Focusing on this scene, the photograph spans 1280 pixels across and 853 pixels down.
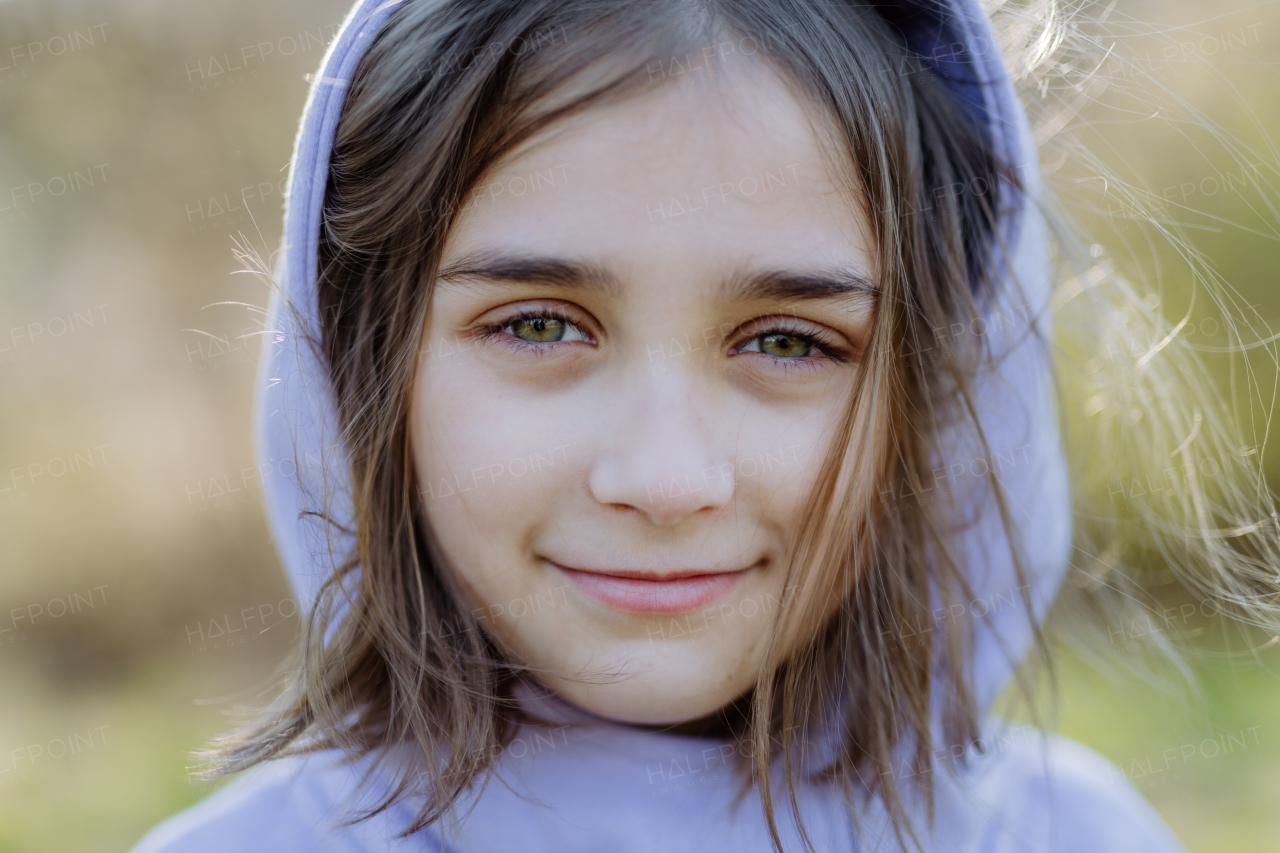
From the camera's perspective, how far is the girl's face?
1004 millimetres

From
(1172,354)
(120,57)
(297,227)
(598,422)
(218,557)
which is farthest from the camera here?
(218,557)

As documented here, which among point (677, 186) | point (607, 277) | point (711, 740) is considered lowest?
point (711, 740)

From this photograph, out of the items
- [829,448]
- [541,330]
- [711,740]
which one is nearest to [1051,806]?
[711,740]

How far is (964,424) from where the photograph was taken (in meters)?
1.37

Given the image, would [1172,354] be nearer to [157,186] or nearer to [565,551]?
[565,551]

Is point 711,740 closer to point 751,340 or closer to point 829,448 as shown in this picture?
point 829,448

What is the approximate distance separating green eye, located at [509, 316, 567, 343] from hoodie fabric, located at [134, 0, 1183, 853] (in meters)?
0.37

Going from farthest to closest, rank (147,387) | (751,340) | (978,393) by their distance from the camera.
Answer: (147,387) < (978,393) < (751,340)

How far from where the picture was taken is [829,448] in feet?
3.67

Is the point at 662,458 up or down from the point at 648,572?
up

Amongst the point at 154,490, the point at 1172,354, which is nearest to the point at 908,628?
the point at 1172,354

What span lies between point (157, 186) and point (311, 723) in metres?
3.33

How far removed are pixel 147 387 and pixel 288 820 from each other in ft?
10.1

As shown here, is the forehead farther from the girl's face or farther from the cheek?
the cheek
